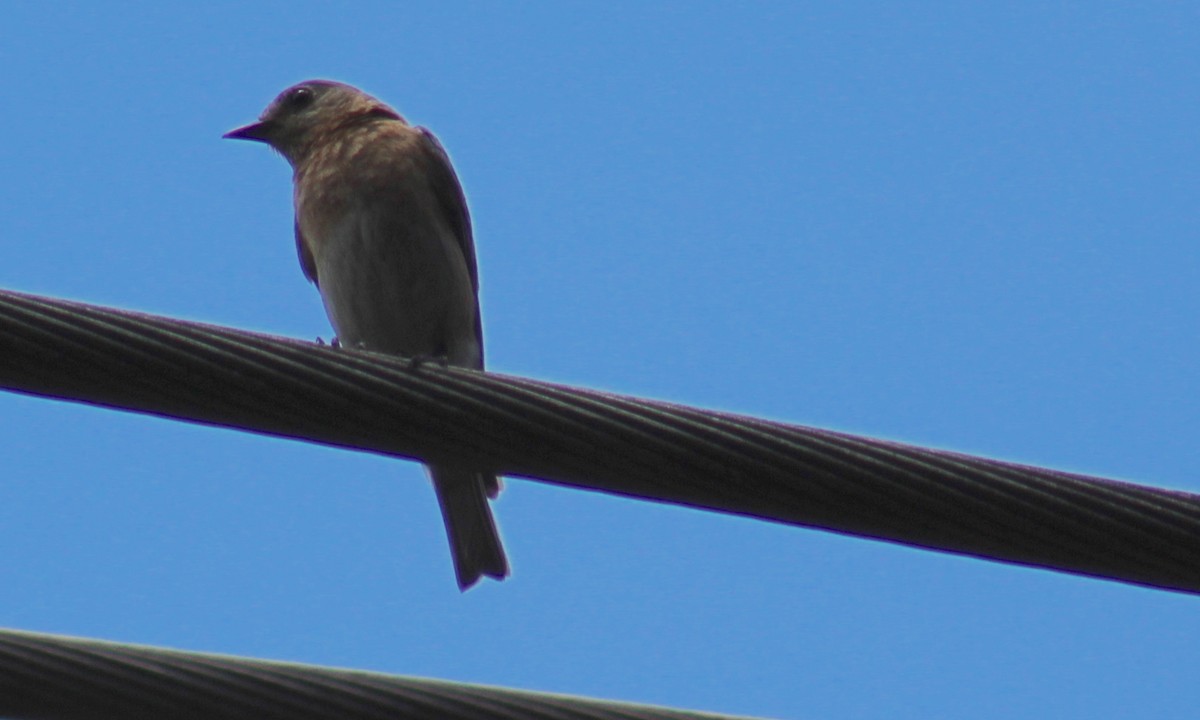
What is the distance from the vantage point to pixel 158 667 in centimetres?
307

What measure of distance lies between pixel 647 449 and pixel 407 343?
4606 mm

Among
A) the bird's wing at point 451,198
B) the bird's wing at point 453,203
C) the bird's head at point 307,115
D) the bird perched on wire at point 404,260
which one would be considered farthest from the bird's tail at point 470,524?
the bird's head at point 307,115

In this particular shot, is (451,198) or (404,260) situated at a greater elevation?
(451,198)

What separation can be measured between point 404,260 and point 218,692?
182 inches

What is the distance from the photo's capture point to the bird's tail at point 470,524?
7.26 metres

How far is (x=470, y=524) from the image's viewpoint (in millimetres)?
7414

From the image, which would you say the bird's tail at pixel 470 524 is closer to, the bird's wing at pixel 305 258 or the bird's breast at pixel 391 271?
the bird's breast at pixel 391 271

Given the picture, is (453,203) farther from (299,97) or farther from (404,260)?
(299,97)

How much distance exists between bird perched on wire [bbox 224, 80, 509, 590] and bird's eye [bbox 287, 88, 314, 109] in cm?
92

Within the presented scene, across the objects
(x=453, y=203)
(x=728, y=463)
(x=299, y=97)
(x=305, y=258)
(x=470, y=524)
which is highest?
(x=299, y=97)

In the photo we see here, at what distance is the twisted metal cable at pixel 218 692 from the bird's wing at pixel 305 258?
512 cm

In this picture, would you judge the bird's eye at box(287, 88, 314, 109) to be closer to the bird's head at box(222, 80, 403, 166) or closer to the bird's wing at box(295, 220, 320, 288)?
the bird's head at box(222, 80, 403, 166)

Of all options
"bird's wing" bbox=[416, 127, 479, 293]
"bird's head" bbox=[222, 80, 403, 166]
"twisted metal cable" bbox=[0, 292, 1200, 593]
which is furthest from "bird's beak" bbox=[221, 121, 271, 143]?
"twisted metal cable" bbox=[0, 292, 1200, 593]

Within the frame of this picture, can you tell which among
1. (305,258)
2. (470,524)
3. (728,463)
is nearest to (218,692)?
(728,463)
